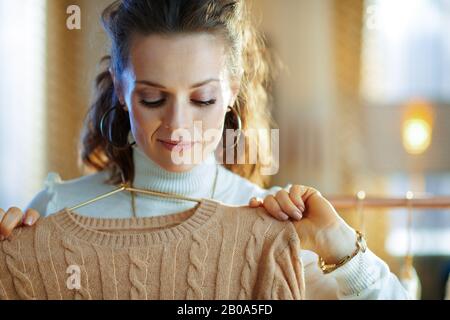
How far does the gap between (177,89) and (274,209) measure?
0.19 meters

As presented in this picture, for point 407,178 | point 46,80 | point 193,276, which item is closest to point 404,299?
point 193,276

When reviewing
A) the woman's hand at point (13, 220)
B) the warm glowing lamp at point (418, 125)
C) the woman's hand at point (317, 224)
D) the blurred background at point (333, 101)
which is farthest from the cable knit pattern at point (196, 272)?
the warm glowing lamp at point (418, 125)

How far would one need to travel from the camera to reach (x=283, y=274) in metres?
0.78

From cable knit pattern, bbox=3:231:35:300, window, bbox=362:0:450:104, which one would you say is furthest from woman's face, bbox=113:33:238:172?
window, bbox=362:0:450:104

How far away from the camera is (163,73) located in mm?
765

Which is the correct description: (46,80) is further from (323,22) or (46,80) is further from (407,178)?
(407,178)

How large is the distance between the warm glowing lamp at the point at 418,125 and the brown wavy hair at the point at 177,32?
177 cm

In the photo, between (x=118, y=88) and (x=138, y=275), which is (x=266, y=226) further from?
(x=118, y=88)

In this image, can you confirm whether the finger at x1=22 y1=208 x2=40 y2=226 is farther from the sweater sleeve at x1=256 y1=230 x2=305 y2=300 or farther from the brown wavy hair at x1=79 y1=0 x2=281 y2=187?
the sweater sleeve at x1=256 y1=230 x2=305 y2=300

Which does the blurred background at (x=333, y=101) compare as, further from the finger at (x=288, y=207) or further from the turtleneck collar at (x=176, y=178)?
the finger at (x=288, y=207)

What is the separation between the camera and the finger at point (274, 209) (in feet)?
2.59

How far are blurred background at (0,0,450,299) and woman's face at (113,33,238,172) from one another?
11cm

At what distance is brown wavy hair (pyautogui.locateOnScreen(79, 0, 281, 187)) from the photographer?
0.78 metres
